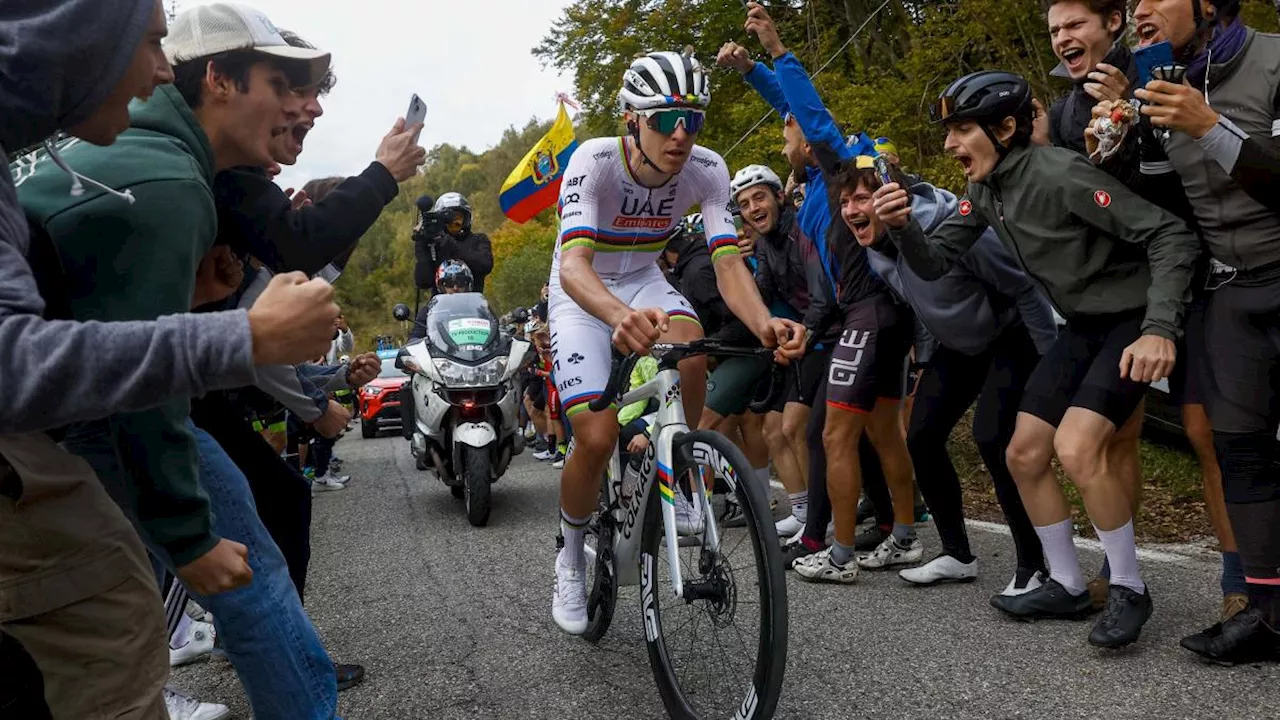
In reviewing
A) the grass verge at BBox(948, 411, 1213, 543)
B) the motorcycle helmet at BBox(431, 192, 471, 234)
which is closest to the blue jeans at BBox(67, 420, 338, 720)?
the grass verge at BBox(948, 411, 1213, 543)

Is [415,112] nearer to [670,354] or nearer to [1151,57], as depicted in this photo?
[670,354]

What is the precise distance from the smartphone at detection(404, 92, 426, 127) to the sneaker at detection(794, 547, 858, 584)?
9.97 feet

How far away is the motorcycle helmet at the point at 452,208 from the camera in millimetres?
9617

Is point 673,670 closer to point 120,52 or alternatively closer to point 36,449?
point 36,449

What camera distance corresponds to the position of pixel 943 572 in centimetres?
484

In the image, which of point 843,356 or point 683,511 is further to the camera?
point 843,356

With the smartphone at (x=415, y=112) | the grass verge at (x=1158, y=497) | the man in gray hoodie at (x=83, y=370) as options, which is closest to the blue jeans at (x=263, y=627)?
the man in gray hoodie at (x=83, y=370)

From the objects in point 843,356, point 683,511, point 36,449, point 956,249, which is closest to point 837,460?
point 843,356

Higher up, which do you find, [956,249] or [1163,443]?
[956,249]

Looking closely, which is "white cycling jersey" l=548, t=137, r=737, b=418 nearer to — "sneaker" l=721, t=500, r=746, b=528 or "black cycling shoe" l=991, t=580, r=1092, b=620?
"sneaker" l=721, t=500, r=746, b=528

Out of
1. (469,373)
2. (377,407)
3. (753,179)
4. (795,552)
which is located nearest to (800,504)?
(795,552)

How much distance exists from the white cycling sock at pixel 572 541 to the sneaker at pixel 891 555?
179 cm

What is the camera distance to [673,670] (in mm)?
3234

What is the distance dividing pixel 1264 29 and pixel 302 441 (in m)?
8.27
